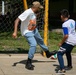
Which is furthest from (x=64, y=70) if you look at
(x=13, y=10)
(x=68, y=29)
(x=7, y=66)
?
(x=13, y=10)

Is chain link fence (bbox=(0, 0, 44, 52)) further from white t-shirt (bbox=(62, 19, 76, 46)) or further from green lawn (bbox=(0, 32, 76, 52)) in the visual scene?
white t-shirt (bbox=(62, 19, 76, 46))

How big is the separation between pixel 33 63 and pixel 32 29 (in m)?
1.04

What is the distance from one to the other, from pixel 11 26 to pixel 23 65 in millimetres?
5114

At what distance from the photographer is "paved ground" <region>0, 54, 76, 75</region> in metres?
7.93

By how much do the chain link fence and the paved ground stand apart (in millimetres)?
1344

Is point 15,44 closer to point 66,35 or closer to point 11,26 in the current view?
point 11,26

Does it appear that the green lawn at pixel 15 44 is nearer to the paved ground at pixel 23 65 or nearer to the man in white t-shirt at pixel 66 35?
the paved ground at pixel 23 65

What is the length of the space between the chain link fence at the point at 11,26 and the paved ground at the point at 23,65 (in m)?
1.34

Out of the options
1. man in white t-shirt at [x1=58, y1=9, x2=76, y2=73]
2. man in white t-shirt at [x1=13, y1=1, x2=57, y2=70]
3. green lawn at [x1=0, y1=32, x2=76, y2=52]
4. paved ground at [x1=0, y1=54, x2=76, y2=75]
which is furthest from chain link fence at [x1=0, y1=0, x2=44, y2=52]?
man in white t-shirt at [x1=58, y1=9, x2=76, y2=73]

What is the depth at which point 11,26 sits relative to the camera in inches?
531

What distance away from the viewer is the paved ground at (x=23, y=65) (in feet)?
26.0

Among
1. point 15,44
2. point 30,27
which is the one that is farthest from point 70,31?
point 15,44

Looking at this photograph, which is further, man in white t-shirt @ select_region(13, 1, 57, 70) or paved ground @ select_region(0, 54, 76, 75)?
man in white t-shirt @ select_region(13, 1, 57, 70)

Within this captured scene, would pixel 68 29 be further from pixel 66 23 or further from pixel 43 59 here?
pixel 43 59
